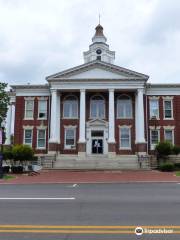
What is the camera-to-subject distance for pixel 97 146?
143 ft

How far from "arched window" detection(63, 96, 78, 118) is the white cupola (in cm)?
1269

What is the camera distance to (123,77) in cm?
4288

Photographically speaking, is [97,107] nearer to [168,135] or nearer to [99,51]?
[168,135]

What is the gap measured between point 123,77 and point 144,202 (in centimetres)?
3217

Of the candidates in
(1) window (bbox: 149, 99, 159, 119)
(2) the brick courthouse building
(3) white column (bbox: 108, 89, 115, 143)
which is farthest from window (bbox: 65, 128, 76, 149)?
(1) window (bbox: 149, 99, 159, 119)

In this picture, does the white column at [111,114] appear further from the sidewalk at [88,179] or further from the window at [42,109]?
the sidewalk at [88,179]

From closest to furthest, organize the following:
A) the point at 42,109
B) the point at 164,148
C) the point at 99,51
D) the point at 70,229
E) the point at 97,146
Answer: the point at 70,229 → the point at 164,148 → the point at 97,146 → the point at 42,109 → the point at 99,51

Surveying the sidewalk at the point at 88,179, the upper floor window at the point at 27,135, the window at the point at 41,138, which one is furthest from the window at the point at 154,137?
the sidewalk at the point at 88,179

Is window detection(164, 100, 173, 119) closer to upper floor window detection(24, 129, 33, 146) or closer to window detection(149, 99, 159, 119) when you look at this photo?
window detection(149, 99, 159, 119)

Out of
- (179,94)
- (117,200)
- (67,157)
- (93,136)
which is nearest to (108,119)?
(93,136)

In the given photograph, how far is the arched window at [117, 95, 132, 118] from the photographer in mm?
44219

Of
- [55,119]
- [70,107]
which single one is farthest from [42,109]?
[70,107]

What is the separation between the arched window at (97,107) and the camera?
4425 centimetres

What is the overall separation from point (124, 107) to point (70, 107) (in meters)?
6.80
